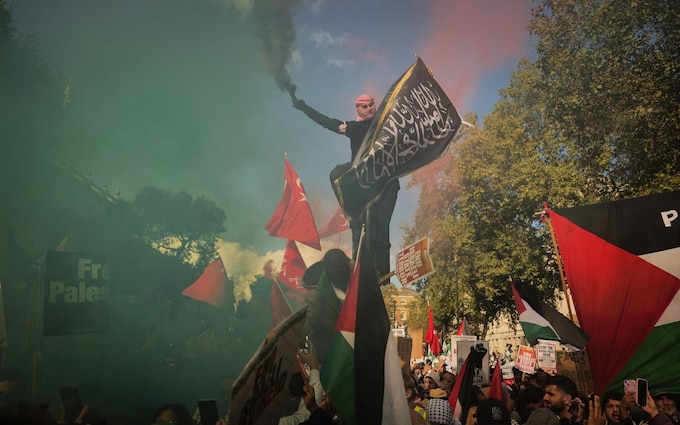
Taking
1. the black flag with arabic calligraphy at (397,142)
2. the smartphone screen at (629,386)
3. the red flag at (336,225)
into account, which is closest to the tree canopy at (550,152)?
the red flag at (336,225)

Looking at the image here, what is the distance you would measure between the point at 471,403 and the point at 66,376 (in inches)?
203

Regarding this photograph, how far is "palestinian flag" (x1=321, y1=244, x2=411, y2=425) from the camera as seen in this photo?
171 inches

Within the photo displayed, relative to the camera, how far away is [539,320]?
8727mm

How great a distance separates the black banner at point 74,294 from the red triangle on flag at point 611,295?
4770 mm

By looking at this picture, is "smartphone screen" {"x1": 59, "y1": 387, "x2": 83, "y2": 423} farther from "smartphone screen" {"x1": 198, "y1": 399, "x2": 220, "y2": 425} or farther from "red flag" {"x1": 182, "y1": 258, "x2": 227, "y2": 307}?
"red flag" {"x1": 182, "y1": 258, "x2": 227, "y2": 307}

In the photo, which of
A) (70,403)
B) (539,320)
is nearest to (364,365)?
(70,403)

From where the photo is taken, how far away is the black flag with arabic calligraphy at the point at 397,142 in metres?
7.86

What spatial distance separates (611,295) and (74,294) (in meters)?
5.33

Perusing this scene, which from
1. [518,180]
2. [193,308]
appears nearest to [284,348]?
[193,308]

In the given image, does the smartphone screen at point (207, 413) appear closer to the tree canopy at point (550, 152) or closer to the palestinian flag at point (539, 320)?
the palestinian flag at point (539, 320)

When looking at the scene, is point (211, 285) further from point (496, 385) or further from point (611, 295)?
point (611, 295)

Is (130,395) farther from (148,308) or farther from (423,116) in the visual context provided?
(423,116)

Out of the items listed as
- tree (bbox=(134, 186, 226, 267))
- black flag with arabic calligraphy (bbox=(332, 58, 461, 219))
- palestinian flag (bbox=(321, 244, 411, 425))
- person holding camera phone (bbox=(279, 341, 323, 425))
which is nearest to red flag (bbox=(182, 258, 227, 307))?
tree (bbox=(134, 186, 226, 267))

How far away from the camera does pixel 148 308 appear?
8359 mm
